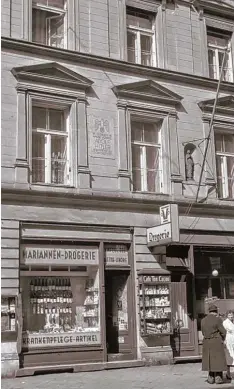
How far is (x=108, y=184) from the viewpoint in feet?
53.8

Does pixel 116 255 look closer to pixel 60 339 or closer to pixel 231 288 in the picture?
pixel 60 339

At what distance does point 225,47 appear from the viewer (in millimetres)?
20078

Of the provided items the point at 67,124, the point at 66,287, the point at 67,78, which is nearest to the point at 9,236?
the point at 66,287

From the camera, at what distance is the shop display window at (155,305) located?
1593 cm

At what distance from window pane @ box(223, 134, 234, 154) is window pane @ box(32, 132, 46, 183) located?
664cm

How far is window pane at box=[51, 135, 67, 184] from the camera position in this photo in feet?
52.6

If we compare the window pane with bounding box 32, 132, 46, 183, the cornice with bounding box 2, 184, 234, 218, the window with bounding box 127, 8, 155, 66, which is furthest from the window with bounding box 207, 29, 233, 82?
the window pane with bounding box 32, 132, 46, 183

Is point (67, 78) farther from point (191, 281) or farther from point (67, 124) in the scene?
point (191, 281)

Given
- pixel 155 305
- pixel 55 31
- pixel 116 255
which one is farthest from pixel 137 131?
pixel 155 305

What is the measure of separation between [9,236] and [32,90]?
4150 mm

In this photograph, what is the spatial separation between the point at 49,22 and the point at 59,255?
7.01 metres

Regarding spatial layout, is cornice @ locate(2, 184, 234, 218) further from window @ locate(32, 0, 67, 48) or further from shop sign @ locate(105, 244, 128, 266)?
window @ locate(32, 0, 67, 48)

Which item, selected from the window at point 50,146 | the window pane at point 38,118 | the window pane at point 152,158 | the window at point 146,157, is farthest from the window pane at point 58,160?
the window pane at point 152,158

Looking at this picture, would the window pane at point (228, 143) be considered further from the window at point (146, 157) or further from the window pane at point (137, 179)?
the window pane at point (137, 179)
